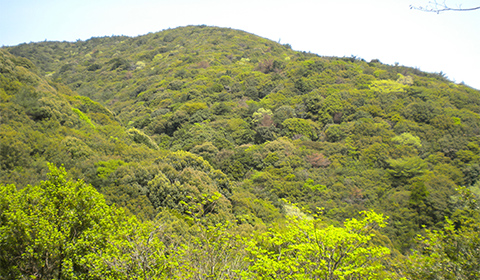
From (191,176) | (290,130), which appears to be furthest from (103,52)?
(191,176)

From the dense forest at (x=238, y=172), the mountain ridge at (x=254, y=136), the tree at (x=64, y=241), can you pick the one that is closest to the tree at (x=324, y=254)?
the dense forest at (x=238, y=172)

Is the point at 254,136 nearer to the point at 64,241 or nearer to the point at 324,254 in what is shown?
the point at 324,254

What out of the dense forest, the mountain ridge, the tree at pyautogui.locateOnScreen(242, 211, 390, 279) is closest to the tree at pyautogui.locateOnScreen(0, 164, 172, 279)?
the dense forest

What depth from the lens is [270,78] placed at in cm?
4788

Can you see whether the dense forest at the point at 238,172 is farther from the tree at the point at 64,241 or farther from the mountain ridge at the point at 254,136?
the mountain ridge at the point at 254,136

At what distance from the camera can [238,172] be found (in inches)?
1045

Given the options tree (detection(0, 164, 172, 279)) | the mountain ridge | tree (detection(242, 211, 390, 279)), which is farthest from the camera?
the mountain ridge

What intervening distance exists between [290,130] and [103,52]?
211 feet

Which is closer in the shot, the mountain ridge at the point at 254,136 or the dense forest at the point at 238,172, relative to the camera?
the dense forest at the point at 238,172

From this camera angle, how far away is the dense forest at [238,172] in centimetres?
675

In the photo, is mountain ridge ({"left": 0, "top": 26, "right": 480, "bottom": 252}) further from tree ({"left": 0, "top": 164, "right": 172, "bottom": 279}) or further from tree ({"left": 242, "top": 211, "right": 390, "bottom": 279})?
tree ({"left": 0, "top": 164, "right": 172, "bottom": 279})

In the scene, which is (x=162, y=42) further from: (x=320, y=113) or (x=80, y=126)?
(x=80, y=126)

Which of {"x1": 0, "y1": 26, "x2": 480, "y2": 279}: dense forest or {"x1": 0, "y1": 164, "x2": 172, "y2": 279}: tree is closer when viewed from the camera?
{"x1": 0, "y1": 164, "x2": 172, "y2": 279}: tree

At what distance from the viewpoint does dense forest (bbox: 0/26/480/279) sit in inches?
266
